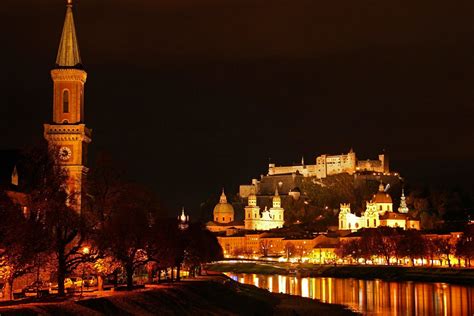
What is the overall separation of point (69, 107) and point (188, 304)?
816 inches

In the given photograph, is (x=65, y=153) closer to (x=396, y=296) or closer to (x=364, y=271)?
(x=396, y=296)

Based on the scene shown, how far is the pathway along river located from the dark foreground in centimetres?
398

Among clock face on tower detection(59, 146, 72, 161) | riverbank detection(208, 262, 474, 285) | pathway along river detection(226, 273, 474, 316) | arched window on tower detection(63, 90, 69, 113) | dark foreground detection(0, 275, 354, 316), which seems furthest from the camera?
riverbank detection(208, 262, 474, 285)

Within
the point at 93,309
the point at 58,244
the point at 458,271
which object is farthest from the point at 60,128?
the point at 458,271

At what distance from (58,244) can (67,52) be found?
25261 millimetres

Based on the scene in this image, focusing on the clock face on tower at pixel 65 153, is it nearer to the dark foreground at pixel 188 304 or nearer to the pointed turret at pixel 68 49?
the pointed turret at pixel 68 49

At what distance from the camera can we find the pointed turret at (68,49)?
70.7 meters

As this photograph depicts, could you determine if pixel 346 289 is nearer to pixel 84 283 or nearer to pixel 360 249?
pixel 84 283

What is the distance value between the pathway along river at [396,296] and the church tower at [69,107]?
79.3 feet

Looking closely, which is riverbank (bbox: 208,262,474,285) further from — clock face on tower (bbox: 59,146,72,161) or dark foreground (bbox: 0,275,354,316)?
clock face on tower (bbox: 59,146,72,161)

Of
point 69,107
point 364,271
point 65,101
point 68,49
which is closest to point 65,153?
point 69,107

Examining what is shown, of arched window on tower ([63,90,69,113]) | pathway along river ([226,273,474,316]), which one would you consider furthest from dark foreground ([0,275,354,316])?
arched window on tower ([63,90,69,113])

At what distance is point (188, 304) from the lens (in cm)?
5684

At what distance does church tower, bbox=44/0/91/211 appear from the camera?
69.0 metres
